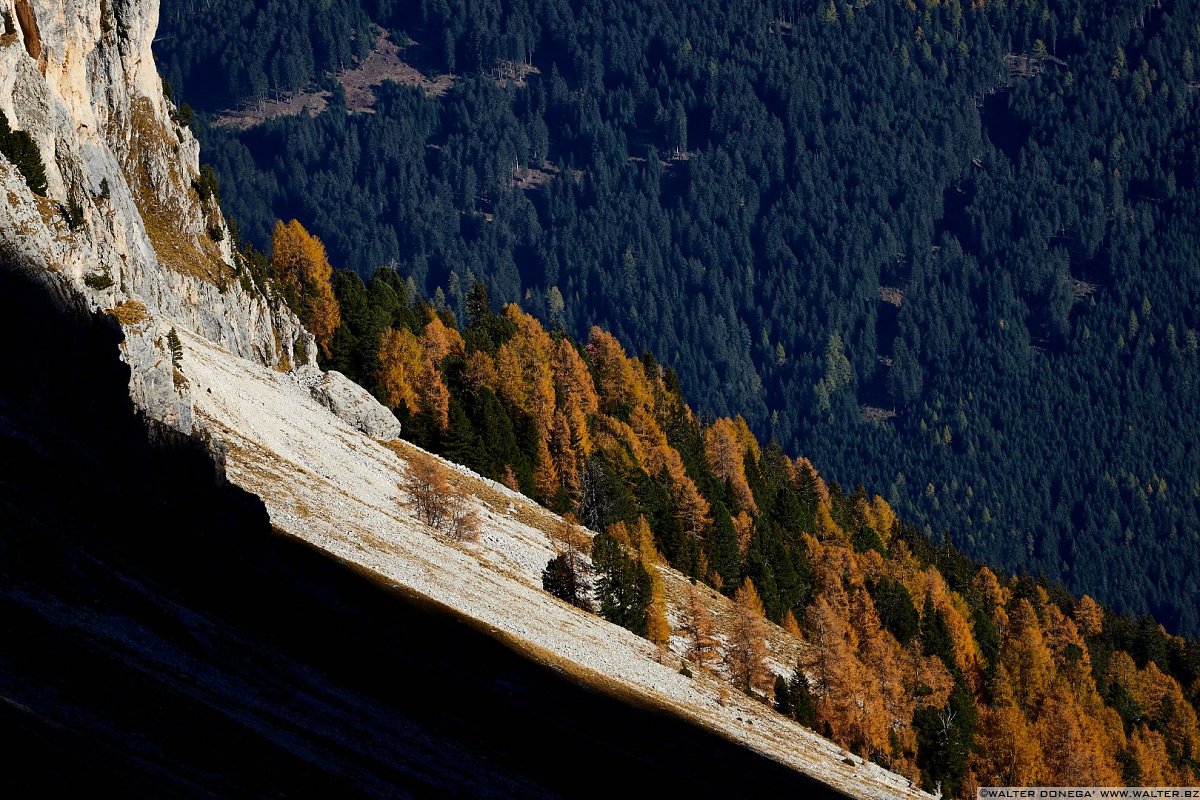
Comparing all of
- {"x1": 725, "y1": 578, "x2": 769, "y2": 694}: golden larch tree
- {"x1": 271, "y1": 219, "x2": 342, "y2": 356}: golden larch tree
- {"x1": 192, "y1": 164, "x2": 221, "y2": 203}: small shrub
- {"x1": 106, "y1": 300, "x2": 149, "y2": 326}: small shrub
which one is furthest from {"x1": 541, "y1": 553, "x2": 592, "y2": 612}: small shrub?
{"x1": 271, "y1": 219, "x2": 342, "y2": 356}: golden larch tree

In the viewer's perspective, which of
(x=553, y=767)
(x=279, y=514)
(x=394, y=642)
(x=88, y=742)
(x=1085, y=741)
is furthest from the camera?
(x=1085, y=741)

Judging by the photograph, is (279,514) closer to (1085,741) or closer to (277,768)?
(277,768)

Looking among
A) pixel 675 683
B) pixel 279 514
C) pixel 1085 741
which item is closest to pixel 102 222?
pixel 279 514

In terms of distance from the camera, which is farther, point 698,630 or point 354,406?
point 354,406

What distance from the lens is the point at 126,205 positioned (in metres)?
122

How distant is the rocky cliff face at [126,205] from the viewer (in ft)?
274

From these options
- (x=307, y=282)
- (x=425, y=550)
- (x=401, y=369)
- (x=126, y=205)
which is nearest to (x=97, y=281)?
(x=425, y=550)

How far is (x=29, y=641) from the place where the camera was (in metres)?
47.8

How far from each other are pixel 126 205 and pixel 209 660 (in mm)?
73273

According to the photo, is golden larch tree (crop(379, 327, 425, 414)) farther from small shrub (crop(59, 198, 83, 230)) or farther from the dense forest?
small shrub (crop(59, 198, 83, 230))

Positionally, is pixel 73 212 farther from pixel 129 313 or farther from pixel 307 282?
pixel 307 282

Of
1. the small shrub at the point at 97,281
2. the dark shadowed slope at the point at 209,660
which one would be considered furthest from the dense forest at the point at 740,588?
the small shrub at the point at 97,281

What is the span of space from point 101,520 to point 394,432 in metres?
88.7

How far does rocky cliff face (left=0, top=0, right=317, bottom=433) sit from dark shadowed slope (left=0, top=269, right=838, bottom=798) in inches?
329
